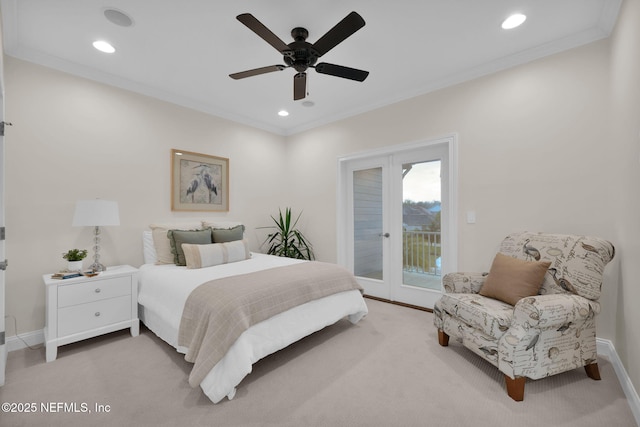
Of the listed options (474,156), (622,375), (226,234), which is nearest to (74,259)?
(226,234)

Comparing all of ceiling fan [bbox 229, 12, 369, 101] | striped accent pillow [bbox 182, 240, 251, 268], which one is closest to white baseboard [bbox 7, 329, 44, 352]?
striped accent pillow [bbox 182, 240, 251, 268]

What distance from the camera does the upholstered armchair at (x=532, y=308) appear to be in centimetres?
177

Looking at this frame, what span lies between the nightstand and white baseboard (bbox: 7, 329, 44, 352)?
0.24m

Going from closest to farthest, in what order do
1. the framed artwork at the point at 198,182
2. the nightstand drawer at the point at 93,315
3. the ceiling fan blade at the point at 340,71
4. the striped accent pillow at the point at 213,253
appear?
1. the ceiling fan blade at the point at 340,71
2. the nightstand drawer at the point at 93,315
3. the striped accent pillow at the point at 213,253
4. the framed artwork at the point at 198,182

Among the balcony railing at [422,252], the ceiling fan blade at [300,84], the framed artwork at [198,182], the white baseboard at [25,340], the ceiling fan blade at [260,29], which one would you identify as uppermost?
the ceiling fan blade at [260,29]

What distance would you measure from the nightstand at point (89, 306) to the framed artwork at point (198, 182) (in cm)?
116

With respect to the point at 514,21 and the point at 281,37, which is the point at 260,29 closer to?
the point at 281,37

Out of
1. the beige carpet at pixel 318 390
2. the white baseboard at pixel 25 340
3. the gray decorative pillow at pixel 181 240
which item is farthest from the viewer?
the gray decorative pillow at pixel 181 240

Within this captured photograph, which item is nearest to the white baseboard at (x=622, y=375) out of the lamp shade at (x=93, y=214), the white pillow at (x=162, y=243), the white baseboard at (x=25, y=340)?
the white pillow at (x=162, y=243)

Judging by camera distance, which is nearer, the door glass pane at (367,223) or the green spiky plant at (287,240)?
the door glass pane at (367,223)

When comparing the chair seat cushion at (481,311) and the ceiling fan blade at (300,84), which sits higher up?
the ceiling fan blade at (300,84)

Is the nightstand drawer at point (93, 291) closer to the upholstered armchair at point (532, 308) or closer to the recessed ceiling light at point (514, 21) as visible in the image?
the upholstered armchair at point (532, 308)

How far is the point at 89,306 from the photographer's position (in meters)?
2.42

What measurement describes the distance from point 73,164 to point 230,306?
231 centimetres
